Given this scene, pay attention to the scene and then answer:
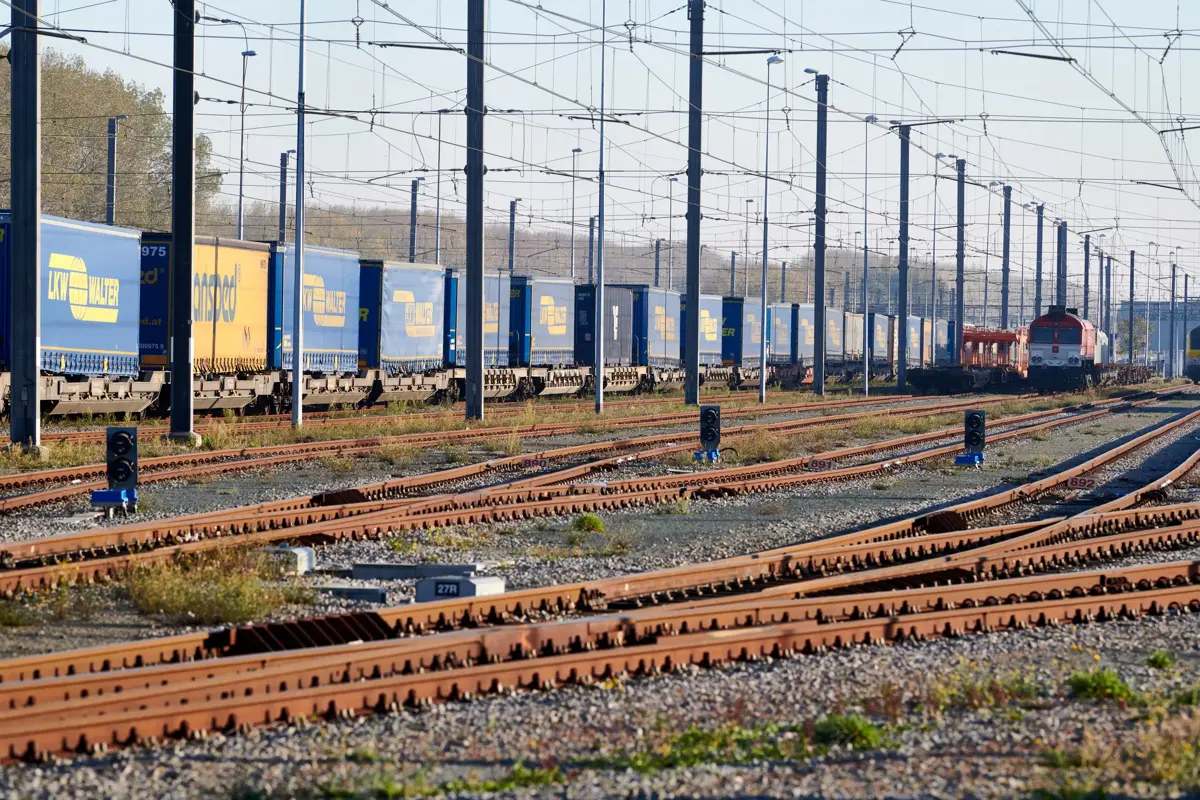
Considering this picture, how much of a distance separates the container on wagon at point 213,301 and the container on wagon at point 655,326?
759 inches

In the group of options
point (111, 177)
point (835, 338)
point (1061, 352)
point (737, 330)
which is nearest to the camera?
point (111, 177)

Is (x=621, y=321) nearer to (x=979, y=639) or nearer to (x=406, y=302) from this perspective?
(x=406, y=302)

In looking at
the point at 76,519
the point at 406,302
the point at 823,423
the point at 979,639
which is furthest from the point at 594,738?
→ the point at 406,302

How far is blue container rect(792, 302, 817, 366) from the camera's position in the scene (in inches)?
2609

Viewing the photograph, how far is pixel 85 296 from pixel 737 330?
3435cm

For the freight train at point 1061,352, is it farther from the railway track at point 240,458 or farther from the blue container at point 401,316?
the railway track at point 240,458

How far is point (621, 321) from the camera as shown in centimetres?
4769

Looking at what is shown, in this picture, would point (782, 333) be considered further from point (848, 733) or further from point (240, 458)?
point (848, 733)

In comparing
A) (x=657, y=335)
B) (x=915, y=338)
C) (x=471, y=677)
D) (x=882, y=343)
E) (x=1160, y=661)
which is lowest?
(x=1160, y=661)

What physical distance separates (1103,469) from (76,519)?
15977 mm

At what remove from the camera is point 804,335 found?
67.7m

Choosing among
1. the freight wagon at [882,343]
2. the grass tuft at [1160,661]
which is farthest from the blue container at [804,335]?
the grass tuft at [1160,661]

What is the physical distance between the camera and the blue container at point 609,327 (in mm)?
46812

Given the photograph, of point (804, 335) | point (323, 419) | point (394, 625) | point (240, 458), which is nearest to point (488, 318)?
point (323, 419)
